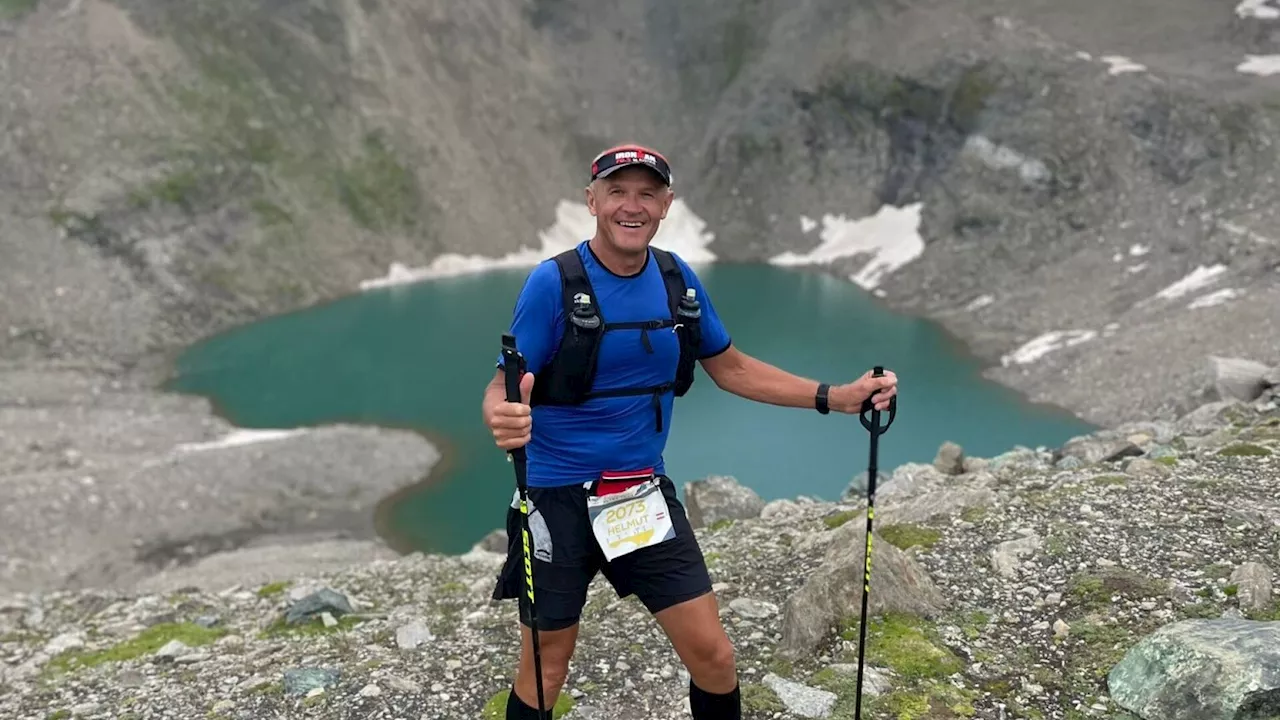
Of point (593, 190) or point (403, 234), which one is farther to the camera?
point (403, 234)

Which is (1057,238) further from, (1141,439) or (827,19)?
(1141,439)

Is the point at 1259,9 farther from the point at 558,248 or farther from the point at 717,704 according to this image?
the point at 717,704

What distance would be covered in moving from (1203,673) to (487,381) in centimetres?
4516

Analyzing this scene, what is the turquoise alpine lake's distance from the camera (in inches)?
1485

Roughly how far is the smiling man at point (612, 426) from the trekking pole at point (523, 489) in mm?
54

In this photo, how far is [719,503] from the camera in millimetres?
15312

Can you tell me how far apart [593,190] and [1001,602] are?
19.8ft


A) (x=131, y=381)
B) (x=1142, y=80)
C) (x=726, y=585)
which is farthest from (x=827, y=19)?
(x=726, y=585)

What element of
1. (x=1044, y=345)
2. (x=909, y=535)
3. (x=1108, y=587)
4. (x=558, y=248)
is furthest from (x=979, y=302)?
(x=1108, y=587)

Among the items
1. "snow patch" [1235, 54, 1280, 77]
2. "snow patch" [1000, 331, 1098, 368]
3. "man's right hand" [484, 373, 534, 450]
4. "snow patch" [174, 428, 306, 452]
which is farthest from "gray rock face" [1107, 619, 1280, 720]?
"snow patch" [1235, 54, 1280, 77]

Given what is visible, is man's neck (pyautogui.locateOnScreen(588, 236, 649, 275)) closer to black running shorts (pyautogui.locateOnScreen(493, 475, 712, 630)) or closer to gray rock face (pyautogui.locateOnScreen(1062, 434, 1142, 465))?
black running shorts (pyautogui.locateOnScreen(493, 475, 712, 630))

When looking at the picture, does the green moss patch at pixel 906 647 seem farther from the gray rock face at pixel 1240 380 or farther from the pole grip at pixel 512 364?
the gray rock face at pixel 1240 380

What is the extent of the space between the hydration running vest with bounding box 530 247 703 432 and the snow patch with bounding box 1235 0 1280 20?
279 feet

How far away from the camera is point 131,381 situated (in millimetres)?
51656
